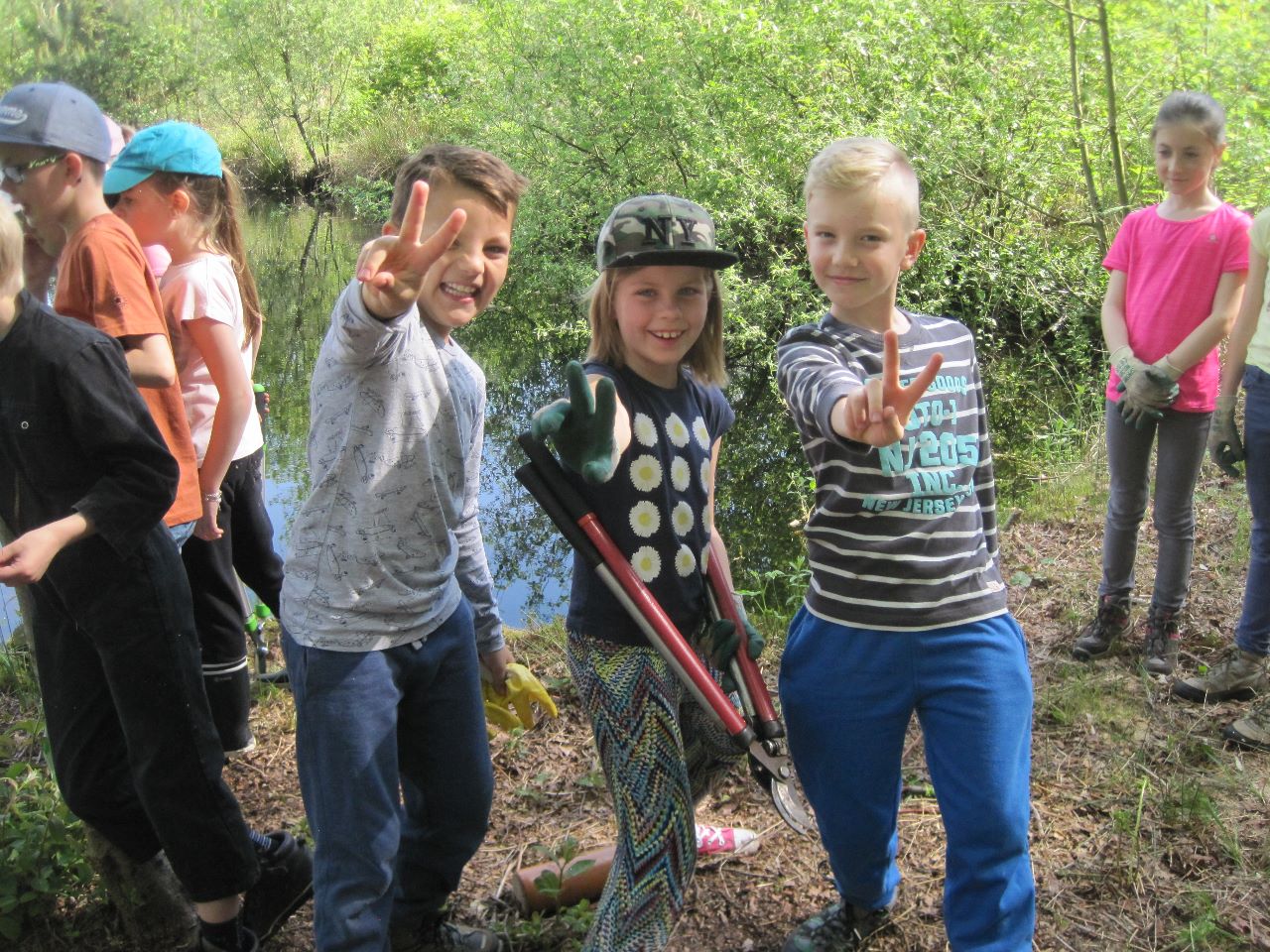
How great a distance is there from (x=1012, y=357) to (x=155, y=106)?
1933cm

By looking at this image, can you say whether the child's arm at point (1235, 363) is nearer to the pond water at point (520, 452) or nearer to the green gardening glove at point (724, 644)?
the pond water at point (520, 452)

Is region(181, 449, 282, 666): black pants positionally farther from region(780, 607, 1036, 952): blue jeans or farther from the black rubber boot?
region(780, 607, 1036, 952): blue jeans

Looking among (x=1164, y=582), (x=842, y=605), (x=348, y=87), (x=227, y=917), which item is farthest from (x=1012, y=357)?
(x=348, y=87)

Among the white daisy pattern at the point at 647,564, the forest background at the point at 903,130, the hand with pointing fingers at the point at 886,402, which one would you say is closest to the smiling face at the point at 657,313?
the white daisy pattern at the point at 647,564

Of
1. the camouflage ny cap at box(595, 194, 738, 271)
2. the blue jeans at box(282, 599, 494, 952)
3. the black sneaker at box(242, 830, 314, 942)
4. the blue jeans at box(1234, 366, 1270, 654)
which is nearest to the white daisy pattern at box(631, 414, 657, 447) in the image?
the camouflage ny cap at box(595, 194, 738, 271)

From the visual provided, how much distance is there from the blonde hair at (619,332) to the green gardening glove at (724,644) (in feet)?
1.81

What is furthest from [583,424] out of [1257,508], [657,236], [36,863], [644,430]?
[1257,508]

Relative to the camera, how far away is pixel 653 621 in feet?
6.89

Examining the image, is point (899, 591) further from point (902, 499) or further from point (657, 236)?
point (657, 236)

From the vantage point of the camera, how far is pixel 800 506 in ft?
21.7

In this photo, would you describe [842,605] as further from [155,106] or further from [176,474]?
[155,106]

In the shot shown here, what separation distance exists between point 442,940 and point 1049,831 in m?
1.59

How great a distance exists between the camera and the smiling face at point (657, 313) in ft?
7.28

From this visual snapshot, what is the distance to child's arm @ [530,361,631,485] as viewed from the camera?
1932mm
